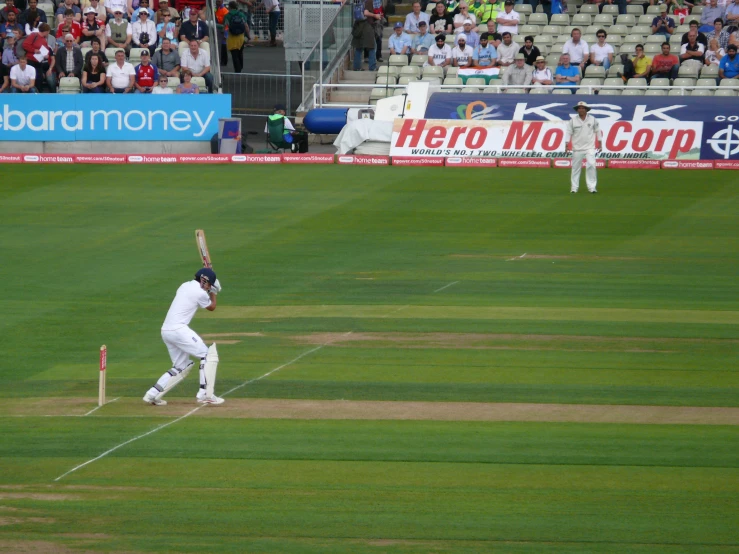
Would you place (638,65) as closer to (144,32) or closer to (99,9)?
(144,32)

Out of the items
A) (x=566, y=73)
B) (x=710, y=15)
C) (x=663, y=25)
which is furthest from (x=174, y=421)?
(x=710, y=15)

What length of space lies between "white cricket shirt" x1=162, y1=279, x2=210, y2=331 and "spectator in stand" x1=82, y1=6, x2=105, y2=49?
24.4 metres

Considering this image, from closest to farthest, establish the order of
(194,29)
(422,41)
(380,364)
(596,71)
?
(380,364) → (596,71) → (194,29) → (422,41)

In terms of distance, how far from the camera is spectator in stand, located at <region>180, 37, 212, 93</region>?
3597cm

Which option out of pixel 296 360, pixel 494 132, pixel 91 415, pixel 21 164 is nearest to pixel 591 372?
pixel 296 360

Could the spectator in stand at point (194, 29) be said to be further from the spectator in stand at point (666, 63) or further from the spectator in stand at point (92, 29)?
the spectator in stand at point (666, 63)

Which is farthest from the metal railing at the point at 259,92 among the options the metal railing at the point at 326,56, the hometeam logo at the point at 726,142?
the hometeam logo at the point at 726,142

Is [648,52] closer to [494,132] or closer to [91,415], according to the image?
[494,132]

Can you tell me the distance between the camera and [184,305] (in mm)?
13586

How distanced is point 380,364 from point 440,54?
21.9 m

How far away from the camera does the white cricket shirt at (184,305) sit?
13.5 meters

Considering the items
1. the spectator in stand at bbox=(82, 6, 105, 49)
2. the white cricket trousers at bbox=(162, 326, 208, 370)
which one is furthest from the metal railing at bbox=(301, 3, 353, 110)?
the white cricket trousers at bbox=(162, 326, 208, 370)

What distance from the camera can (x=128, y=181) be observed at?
30875 millimetres

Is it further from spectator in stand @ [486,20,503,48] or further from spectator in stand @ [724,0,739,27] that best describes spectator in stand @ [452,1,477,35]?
spectator in stand @ [724,0,739,27]
